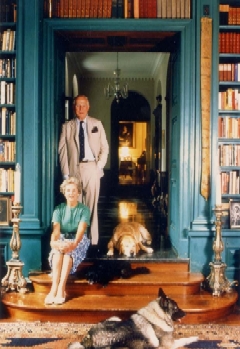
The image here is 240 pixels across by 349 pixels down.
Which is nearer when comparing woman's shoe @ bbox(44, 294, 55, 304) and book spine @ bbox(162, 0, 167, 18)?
woman's shoe @ bbox(44, 294, 55, 304)

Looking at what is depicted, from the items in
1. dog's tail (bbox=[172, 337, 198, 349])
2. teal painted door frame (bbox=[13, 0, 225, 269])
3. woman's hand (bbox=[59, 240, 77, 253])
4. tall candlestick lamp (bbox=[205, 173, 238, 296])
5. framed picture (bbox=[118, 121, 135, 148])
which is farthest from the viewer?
framed picture (bbox=[118, 121, 135, 148])

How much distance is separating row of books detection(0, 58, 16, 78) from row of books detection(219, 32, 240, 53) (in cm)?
219

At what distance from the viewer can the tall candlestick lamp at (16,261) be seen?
14.7ft

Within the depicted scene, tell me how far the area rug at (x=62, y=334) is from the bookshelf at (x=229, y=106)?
1.41 metres

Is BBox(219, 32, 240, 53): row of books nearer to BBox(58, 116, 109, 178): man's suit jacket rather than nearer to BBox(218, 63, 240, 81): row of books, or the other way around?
BBox(218, 63, 240, 81): row of books

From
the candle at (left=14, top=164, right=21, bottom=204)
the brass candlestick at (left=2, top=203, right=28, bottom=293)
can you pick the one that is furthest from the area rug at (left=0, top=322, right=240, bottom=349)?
the candle at (left=14, top=164, right=21, bottom=204)

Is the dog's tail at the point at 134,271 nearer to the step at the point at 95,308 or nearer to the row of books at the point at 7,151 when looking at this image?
the step at the point at 95,308

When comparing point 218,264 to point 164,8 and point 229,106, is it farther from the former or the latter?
point 164,8

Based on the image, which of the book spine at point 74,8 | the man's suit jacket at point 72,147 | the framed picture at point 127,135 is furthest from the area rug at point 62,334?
the framed picture at point 127,135

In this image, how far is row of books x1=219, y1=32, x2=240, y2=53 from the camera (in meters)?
5.02

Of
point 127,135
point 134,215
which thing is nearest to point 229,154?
point 134,215

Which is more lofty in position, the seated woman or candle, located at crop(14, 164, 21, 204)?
candle, located at crop(14, 164, 21, 204)

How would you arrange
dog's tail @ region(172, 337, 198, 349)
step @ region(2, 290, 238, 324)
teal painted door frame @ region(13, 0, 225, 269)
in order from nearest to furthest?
dog's tail @ region(172, 337, 198, 349) < step @ region(2, 290, 238, 324) < teal painted door frame @ region(13, 0, 225, 269)

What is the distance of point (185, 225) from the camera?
5.00 meters
